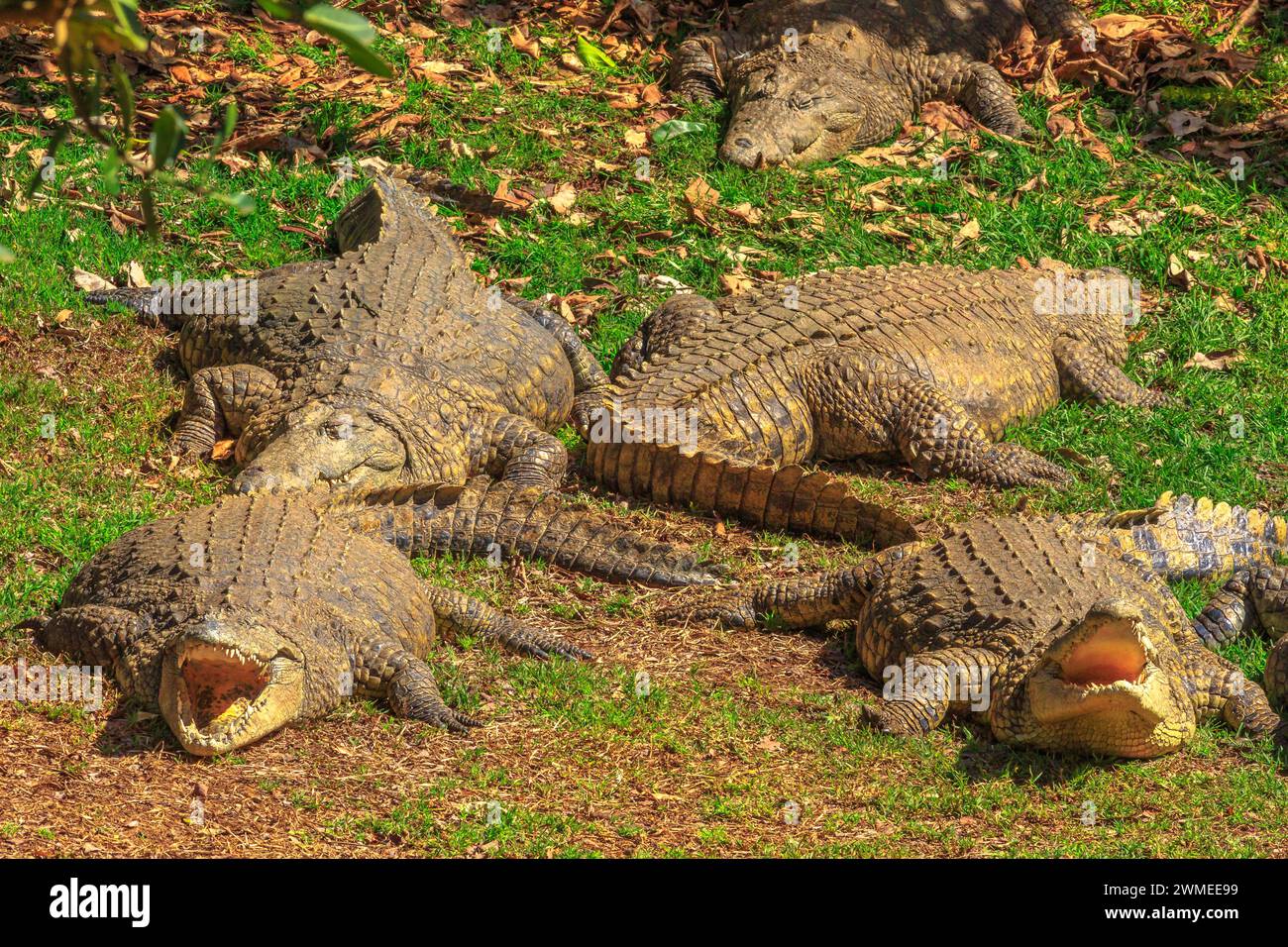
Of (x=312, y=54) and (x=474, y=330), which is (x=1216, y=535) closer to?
(x=474, y=330)

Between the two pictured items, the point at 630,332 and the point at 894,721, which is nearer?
the point at 894,721

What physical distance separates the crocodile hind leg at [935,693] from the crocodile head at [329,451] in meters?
3.03

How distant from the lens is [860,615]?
21.1 feet

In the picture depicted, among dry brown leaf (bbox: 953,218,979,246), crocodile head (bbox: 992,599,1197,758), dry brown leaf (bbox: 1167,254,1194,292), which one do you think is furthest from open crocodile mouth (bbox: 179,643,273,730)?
dry brown leaf (bbox: 1167,254,1194,292)

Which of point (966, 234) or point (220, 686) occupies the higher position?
point (966, 234)

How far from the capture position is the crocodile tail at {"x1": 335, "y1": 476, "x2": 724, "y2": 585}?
6887mm

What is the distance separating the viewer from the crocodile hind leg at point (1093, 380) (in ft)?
29.0

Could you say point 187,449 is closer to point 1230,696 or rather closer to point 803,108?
point 1230,696

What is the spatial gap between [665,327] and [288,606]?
359cm

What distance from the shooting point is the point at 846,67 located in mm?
11758

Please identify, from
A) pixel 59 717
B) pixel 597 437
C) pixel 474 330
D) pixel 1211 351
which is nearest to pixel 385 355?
pixel 474 330

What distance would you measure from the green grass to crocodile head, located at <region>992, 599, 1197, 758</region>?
0.37 ft
